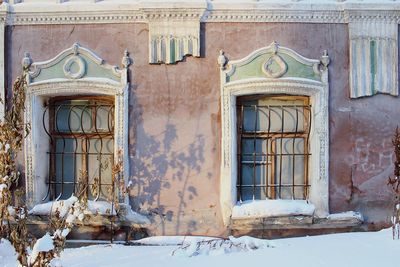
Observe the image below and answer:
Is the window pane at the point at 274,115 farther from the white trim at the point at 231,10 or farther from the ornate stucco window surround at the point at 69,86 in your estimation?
the ornate stucco window surround at the point at 69,86

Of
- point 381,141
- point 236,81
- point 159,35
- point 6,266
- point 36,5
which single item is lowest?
point 6,266

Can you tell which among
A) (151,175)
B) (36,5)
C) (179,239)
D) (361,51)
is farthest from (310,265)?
(36,5)

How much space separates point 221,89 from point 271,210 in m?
1.42

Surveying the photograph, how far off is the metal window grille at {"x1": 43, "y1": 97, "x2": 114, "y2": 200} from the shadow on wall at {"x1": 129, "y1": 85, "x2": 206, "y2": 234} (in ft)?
1.20

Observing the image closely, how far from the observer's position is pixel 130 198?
5797mm

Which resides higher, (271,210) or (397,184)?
(397,184)

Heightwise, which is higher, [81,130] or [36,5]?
[36,5]

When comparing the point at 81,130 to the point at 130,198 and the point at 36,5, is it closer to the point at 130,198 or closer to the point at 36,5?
the point at 130,198

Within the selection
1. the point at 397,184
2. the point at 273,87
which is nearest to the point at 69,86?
the point at 273,87

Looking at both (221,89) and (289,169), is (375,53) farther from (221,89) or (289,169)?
(221,89)

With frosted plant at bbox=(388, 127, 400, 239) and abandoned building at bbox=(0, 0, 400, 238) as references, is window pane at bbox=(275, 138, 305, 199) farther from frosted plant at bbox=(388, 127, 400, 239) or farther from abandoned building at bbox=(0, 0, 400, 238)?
frosted plant at bbox=(388, 127, 400, 239)

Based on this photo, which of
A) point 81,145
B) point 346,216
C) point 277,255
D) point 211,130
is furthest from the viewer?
point 81,145

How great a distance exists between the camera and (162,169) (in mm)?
5789

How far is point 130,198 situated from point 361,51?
2991 millimetres
